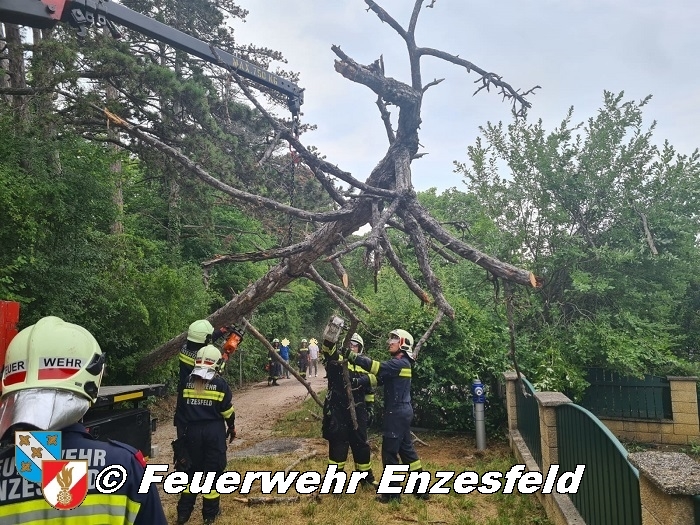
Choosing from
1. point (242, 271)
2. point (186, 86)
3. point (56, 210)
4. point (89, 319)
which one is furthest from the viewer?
point (242, 271)

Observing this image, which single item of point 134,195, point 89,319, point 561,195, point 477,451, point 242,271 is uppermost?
point 134,195

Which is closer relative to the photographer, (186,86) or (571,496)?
(571,496)

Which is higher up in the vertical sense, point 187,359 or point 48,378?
point 48,378

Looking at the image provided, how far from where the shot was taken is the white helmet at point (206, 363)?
207 inches

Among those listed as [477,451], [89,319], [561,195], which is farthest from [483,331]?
[89,319]

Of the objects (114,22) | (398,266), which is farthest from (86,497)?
(114,22)

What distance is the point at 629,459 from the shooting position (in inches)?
122

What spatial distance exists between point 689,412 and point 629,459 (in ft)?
30.2

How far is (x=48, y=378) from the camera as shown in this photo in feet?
5.21

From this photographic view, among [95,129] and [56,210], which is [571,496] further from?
[95,129]

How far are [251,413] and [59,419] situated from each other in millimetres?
11544

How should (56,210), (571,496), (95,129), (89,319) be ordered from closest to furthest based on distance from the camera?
(571,496), (56,210), (89,319), (95,129)

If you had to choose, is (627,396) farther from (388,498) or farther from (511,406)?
(388,498)
